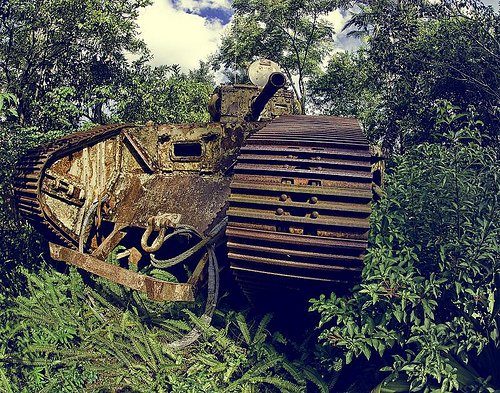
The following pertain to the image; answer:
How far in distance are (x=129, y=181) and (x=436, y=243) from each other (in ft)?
13.1

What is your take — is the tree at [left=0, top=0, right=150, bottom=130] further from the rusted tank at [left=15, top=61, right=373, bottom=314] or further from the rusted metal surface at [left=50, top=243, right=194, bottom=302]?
the rusted metal surface at [left=50, top=243, right=194, bottom=302]

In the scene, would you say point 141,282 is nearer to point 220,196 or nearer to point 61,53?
point 220,196

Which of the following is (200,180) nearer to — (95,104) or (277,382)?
(277,382)

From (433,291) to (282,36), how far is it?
24.9 m

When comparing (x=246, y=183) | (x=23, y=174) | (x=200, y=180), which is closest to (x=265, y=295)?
(x=246, y=183)

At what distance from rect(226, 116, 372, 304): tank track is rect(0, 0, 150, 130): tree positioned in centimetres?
932

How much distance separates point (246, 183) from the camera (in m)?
3.82

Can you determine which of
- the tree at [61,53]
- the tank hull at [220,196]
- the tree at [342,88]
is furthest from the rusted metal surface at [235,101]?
the tree at [342,88]

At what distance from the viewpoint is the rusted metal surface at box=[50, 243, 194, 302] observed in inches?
168

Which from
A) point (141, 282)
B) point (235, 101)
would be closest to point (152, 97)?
point (235, 101)

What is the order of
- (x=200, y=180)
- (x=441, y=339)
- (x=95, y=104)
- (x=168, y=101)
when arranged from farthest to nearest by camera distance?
(x=168, y=101), (x=95, y=104), (x=200, y=180), (x=441, y=339)

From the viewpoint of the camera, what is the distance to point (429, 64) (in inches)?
389

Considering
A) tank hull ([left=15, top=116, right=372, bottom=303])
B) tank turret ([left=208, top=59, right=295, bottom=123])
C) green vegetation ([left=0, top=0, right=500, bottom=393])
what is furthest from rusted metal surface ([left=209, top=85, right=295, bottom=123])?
green vegetation ([left=0, top=0, right=500, bottom=393])

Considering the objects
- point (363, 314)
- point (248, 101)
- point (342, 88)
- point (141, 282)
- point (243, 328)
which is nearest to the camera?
point (363, 314)
